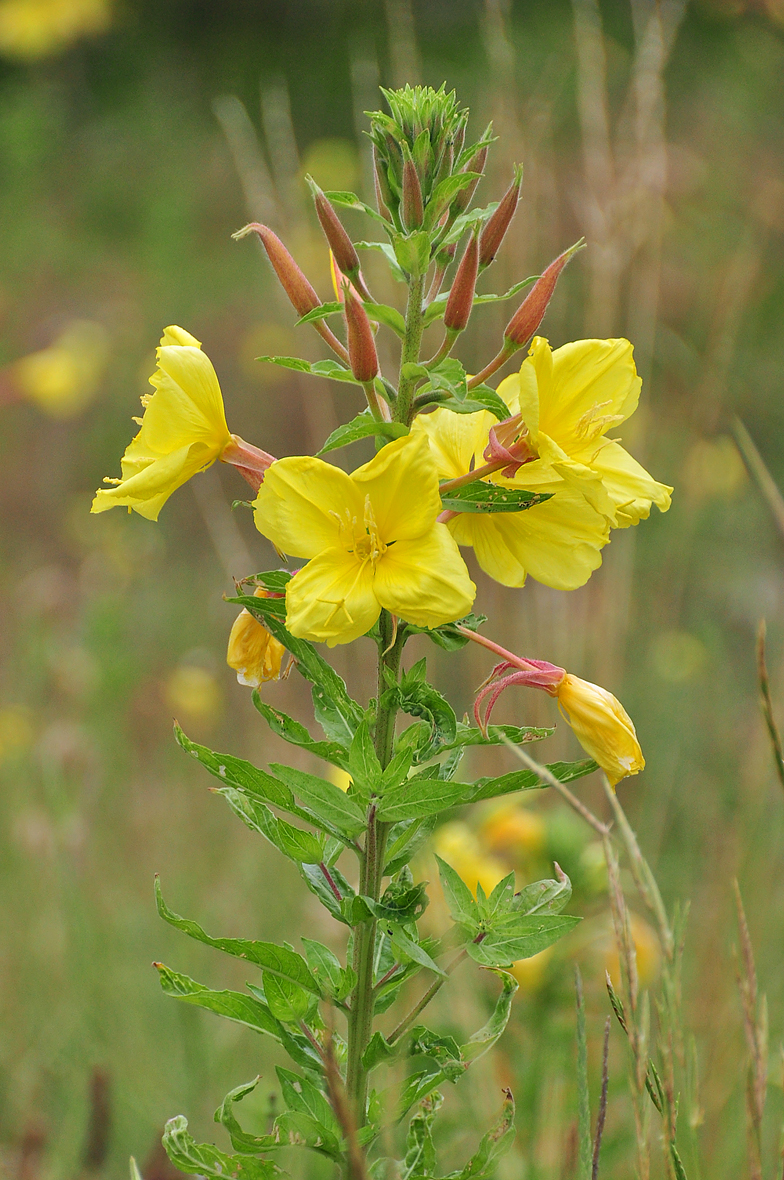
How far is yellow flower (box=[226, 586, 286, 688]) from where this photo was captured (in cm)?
116

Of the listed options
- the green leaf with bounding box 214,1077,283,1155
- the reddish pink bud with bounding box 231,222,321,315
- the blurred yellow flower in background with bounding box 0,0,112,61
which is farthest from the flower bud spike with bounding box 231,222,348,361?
the blurred yellow flower in background with bounding box 0,0,112,61

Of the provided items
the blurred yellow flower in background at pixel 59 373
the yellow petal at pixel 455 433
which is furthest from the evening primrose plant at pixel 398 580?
the blurred yellow flower in background at pixel 59 373

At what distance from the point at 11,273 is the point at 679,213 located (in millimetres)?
5114

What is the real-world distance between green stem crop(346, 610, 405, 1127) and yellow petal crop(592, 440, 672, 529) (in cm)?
28

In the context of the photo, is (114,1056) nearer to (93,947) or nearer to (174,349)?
(93,947)

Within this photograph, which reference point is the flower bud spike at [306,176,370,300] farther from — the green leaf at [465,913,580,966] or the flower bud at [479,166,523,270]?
the green leaf at [465,913,580,966]

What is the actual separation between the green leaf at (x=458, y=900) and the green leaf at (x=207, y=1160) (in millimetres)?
308

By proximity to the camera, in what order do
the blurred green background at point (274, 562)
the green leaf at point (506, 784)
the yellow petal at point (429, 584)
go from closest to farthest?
1. the yellow petal at point (429, 584)
2. the green leaf at point (506, 784)
3. the blurred green background at point (274, 562)

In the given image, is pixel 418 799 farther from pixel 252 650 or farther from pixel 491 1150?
pixel 491 1150

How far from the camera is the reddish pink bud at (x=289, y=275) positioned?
3.61 feet

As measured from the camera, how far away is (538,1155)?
1830 mm

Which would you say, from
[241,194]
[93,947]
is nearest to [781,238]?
[241,194]

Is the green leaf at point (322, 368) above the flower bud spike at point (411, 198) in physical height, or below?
below

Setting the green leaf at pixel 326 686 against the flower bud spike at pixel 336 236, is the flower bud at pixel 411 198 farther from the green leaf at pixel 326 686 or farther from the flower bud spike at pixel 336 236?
the green leaf at pixel 326 686
